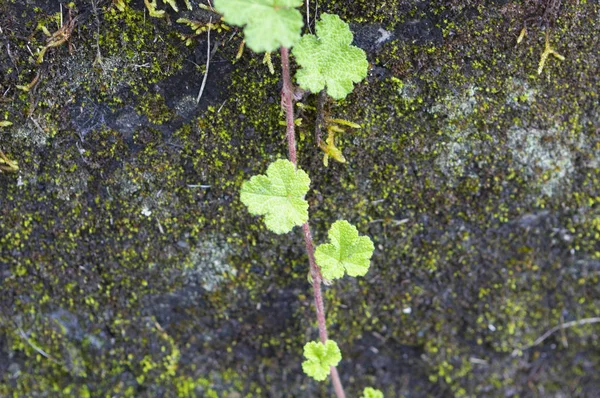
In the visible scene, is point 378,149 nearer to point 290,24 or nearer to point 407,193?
point 407,193

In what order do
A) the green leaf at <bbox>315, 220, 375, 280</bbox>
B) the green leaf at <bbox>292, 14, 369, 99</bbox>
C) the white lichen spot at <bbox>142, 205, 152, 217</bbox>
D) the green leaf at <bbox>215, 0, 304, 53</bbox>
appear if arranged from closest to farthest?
the green leaf at <bbox>215, 0, 304, 53</bbox>
the green leaf at <bbox>292, 14, 369, 99</bbox>
the green leaf at <bbox>315, 220, 375, 280</bbox>
the white lichen spot at <bbox>142, 205, 152, 217</bbox>

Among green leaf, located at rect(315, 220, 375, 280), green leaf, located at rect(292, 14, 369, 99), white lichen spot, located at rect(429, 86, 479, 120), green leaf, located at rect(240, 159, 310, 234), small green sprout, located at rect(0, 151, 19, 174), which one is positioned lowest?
green leaf, located at rect(315, 220, 375, 280)

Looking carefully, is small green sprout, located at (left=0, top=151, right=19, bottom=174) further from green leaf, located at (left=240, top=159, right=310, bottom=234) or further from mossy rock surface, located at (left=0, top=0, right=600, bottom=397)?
green leaf, located at (left=240, top=159, right=310, bottom=234)

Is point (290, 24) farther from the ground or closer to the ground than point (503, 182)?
farther from the ground

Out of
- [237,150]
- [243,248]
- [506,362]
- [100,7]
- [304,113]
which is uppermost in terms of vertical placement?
[100,7]

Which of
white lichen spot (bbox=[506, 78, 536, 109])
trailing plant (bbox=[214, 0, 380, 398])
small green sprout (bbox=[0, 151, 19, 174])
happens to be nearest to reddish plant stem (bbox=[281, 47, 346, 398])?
trailing plant (bbox=[214, 0, 380, 398])

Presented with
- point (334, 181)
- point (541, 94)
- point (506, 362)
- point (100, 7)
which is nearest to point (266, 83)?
point (334, 181)

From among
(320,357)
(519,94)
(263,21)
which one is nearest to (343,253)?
(320,357)
